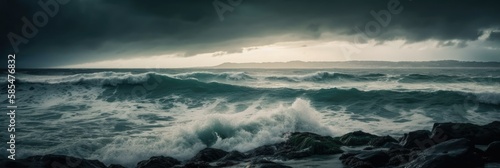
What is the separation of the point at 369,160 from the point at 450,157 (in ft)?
5.88

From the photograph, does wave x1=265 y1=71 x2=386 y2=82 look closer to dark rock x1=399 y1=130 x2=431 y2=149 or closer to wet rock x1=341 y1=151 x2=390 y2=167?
dark rock x1=399 y1=130 x2=431 y2=149

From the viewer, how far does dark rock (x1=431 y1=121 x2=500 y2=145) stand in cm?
1005

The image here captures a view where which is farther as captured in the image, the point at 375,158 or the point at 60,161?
the point at 375,158

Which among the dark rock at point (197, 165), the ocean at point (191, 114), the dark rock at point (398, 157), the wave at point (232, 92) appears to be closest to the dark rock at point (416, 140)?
the dark rock at point (398, 157)

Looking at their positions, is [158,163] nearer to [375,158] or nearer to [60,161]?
[60,161]

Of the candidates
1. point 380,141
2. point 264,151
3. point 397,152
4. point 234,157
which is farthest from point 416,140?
point 234,157

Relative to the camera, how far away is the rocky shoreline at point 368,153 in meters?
6.57

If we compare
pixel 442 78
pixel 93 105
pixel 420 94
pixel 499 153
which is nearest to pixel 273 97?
pixel 420 94

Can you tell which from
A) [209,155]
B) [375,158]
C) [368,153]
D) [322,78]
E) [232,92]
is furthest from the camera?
[322,78]

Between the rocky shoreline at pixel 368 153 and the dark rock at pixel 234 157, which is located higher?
the rocky shoreline at pixel 368 153

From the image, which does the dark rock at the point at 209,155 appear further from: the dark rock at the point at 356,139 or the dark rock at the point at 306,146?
the dark rock at the point at 356,139

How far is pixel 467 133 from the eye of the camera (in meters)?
10.2

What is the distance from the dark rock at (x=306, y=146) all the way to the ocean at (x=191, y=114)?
1235 millimetres

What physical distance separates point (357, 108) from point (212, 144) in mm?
10710
